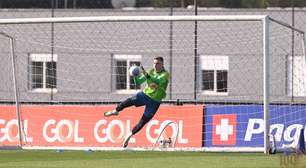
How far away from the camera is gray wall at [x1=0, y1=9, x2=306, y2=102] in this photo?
3428 centimetres

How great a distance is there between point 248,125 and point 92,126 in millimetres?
3673

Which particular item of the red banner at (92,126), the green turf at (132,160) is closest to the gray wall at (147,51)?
the red banner at (92,126)

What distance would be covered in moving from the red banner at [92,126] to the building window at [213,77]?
6.88 meters

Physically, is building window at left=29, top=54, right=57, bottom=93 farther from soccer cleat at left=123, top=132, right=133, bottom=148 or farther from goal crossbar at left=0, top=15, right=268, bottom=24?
soccer cleat at left=123, top=132, right=133, bottom=148

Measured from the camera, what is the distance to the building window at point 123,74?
3086 cm

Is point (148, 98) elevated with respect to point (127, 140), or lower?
elevated

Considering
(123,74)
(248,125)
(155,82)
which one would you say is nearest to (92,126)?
(155,82)

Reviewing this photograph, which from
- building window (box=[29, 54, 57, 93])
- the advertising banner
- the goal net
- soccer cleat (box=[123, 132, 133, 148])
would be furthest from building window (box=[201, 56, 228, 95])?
soccer cleat (box=[123, 132, 133, 148])

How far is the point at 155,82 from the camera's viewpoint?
901 inches

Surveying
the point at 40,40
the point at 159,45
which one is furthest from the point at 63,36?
the point at 159,45

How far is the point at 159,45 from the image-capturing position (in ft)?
116

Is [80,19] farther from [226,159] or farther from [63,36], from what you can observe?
[63,36]

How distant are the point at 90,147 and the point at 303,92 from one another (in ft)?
19.0

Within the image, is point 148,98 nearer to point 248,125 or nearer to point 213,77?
point 248,125
